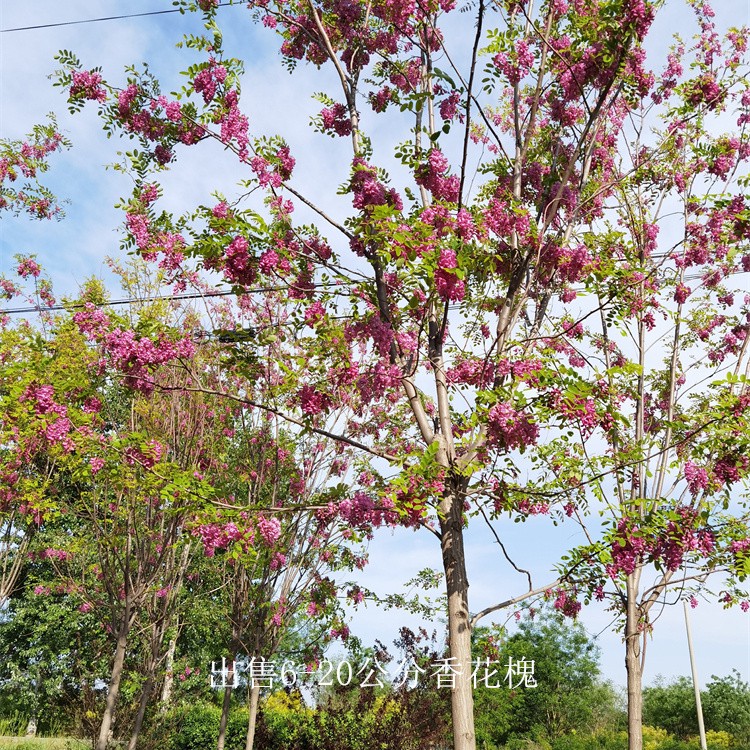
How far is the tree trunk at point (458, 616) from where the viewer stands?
Result: 17.3ft

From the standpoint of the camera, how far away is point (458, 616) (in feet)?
18.2

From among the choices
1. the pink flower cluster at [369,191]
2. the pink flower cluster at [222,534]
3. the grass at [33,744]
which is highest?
the pink flower cluster at [369,191]

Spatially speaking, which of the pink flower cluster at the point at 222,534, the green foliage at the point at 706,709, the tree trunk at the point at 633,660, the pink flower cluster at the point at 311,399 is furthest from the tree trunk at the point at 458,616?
the green foliage at the point at 706,709

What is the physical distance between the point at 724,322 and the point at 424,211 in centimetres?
702

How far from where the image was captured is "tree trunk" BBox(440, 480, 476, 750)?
5.29 m

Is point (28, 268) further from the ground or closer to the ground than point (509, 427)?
further from the ground

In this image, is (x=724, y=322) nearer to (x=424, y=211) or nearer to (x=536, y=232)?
(x=536, y=232)

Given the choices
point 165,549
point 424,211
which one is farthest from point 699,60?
point 165,549

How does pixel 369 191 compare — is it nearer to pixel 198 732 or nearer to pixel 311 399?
pixel 311 399

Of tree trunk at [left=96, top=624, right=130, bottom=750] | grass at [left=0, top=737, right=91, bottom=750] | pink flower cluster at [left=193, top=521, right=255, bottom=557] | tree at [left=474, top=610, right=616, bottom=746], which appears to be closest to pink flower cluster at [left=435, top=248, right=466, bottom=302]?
pink flower cluster at [left=193, top=521, right=255, bottom=557]

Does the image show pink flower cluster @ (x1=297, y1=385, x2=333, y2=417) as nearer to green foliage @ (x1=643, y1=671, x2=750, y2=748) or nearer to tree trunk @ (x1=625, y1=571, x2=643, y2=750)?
tree trunk @ (x1=625, y1=571, x2=643, y2=750)

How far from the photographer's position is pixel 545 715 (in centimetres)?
2794

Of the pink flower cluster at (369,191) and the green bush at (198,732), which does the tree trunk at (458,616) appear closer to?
the pink flower cluster at (369,191)

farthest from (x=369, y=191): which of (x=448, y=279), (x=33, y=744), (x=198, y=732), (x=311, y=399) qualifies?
(x=198, y=732)
